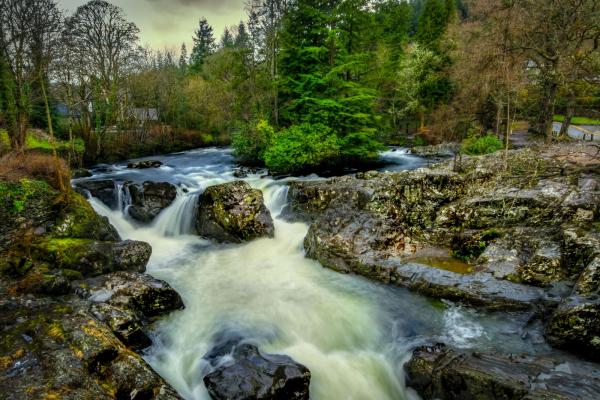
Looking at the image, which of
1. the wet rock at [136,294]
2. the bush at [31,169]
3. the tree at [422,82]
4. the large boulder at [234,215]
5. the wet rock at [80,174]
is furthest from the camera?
the tree at [422,82]

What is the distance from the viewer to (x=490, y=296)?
323 inches

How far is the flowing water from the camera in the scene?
704cm

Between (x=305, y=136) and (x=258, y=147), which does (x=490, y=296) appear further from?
(x=258, y=147)

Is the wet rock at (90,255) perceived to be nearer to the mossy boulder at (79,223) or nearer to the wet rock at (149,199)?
the mossy boulder at (79,223)

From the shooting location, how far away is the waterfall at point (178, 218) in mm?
14469

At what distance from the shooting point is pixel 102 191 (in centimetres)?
1558

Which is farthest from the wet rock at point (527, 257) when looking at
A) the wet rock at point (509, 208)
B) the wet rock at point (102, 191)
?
the wet rock at point (102, 191)

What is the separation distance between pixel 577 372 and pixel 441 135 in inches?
1046

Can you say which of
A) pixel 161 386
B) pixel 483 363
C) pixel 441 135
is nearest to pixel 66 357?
pixel 161 386

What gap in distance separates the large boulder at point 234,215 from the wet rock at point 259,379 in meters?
6.68

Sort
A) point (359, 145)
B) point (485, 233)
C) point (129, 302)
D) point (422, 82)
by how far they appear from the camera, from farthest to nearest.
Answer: point (422, 82)
point (359, 145)
point (485, 233)
point (129, 302)

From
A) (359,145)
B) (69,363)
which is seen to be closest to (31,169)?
(69,363)

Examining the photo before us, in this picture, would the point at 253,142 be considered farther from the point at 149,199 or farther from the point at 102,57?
the point at 102,57

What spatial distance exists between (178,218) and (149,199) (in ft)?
5.77
